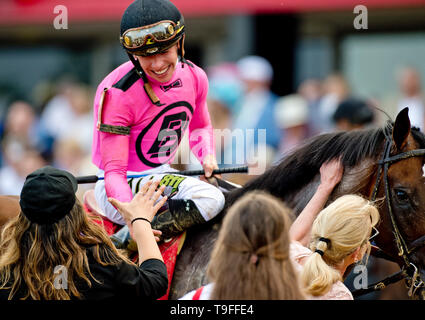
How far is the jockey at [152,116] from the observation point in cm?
380

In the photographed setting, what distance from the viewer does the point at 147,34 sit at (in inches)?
147

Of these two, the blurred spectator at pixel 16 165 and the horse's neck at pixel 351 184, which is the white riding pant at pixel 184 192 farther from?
the blurred spectator at pixel 16 165

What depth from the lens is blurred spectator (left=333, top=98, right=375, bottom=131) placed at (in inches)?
297

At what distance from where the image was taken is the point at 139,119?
13.1ft

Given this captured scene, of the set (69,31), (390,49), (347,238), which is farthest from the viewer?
(69,31)

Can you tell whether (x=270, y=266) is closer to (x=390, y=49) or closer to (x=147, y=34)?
(x=147, y=34)

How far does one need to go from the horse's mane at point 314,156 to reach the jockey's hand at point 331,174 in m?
0.03

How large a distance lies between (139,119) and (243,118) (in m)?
5.20

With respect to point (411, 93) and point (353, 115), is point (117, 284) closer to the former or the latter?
point (353, 115)

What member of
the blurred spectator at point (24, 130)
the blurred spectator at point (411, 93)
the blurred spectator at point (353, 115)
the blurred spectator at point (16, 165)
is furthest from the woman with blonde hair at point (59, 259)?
the blurred spectator at point (24, 130)
